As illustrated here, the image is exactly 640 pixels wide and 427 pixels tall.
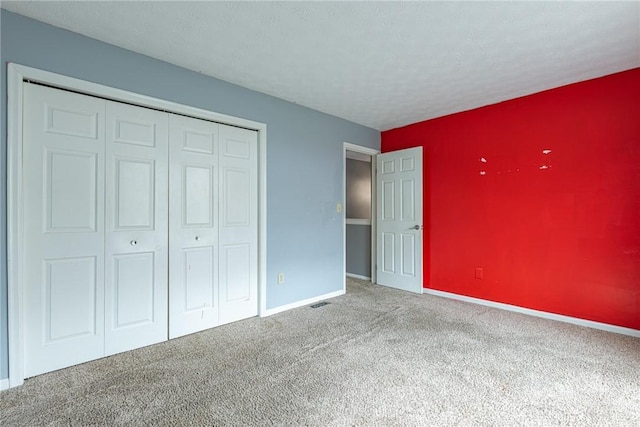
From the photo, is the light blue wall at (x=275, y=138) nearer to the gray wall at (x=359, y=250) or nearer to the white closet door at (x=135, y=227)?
the white closet door at (x=135, y=227)

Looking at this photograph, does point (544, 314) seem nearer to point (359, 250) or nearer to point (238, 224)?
point (359, 250)

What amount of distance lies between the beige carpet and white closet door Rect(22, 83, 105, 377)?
216 mm

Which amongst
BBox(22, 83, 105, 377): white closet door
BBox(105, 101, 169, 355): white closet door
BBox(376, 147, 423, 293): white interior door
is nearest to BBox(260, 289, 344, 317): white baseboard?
BBox(376, 147, 423, 293): white interior door

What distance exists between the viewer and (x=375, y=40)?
87.5 inches

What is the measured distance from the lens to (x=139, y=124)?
2.46 m

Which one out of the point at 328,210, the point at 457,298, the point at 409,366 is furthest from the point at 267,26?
the point at 457,298

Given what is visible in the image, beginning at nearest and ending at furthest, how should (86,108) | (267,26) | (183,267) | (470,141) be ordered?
(267,26), (86,108), (183,267), (470,141)

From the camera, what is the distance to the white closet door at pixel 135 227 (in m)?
2.33

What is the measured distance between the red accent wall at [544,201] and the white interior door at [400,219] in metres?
0.16

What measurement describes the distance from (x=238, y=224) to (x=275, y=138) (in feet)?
3.39

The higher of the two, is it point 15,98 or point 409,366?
point 15,98

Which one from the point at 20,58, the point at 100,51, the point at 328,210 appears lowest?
the point at 328,210

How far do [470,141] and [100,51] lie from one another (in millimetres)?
3820

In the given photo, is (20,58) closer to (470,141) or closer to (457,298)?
(470,141)
